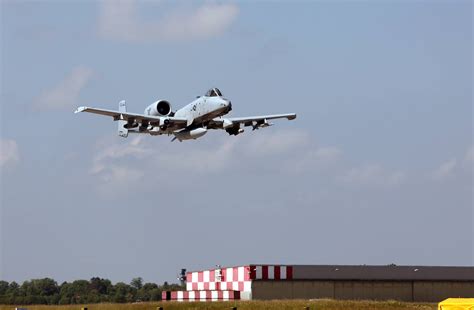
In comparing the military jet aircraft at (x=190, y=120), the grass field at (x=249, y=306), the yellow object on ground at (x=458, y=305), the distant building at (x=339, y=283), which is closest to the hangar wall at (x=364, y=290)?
the distant building at (x=339, y=283)

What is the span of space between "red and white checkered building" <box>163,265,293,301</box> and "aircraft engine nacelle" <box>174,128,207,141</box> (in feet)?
34.9

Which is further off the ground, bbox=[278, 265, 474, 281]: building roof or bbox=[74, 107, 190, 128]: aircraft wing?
bbox=[74, 107, 190, 128]: aircraft wing

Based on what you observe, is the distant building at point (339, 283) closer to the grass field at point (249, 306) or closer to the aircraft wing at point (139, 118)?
the aircraft wing at point (139, 118)

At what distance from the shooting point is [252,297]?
2734 inches

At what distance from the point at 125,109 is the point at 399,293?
2500 centimetres

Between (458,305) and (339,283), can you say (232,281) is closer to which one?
(339,283)

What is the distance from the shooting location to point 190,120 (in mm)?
66000

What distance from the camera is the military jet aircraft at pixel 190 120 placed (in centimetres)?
6450

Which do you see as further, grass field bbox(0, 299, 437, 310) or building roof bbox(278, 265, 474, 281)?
building roof bbox(278, 265, 474, 281)

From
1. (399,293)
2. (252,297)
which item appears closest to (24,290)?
(252,297)

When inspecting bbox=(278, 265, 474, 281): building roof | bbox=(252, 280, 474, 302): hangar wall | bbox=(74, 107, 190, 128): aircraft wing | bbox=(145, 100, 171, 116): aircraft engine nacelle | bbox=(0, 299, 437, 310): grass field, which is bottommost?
bbox=(0, 299, 437, 310): grass field

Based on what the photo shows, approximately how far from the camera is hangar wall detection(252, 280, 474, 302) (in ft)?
232

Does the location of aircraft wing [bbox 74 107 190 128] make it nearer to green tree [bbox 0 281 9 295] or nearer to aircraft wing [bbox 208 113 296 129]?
aircraft wing [bbox 208 113 296 129]

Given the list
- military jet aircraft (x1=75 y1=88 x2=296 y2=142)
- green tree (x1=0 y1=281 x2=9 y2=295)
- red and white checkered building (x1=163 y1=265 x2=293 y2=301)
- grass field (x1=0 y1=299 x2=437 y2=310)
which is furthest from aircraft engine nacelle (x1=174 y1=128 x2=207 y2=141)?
green tree (x1=0 y1=281 x2=9 y2=295)
